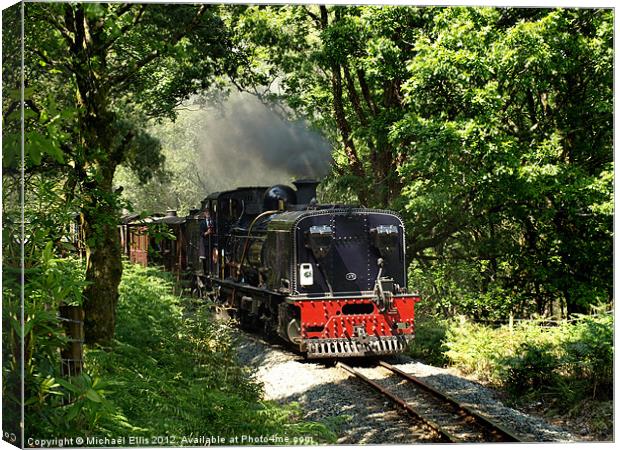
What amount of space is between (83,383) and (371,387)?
5642mm

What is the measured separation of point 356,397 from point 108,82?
196 inches

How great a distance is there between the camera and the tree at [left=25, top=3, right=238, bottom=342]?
876 centimetres

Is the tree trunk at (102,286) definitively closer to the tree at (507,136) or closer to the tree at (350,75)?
the tree at (350,75)

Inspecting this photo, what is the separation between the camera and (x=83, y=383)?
6125 mm

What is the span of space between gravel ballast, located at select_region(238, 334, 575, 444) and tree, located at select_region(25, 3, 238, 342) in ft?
9.02

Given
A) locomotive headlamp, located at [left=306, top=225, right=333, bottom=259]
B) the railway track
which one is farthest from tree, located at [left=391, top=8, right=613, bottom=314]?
the railway track

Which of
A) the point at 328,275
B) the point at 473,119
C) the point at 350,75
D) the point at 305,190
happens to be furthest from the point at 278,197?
the point at 473,119

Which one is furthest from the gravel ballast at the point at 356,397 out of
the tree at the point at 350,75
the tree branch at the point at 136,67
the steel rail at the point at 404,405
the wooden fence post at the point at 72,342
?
the tree branch at the point at 136,67

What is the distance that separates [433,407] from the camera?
395 inches

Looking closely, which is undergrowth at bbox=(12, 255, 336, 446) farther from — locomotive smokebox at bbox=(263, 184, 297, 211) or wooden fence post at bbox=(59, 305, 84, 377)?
locomotive smokebox at bbox=(263, 184, 297, 211)

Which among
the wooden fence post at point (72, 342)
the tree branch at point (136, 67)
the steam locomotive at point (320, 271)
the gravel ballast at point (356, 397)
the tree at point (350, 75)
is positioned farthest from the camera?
the steam locomotive at point (320, 271)

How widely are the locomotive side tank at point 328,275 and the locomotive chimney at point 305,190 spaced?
2 centimetres

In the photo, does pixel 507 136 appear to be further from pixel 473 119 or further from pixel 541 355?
pixel 541 355

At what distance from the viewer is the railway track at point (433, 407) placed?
8836mm
